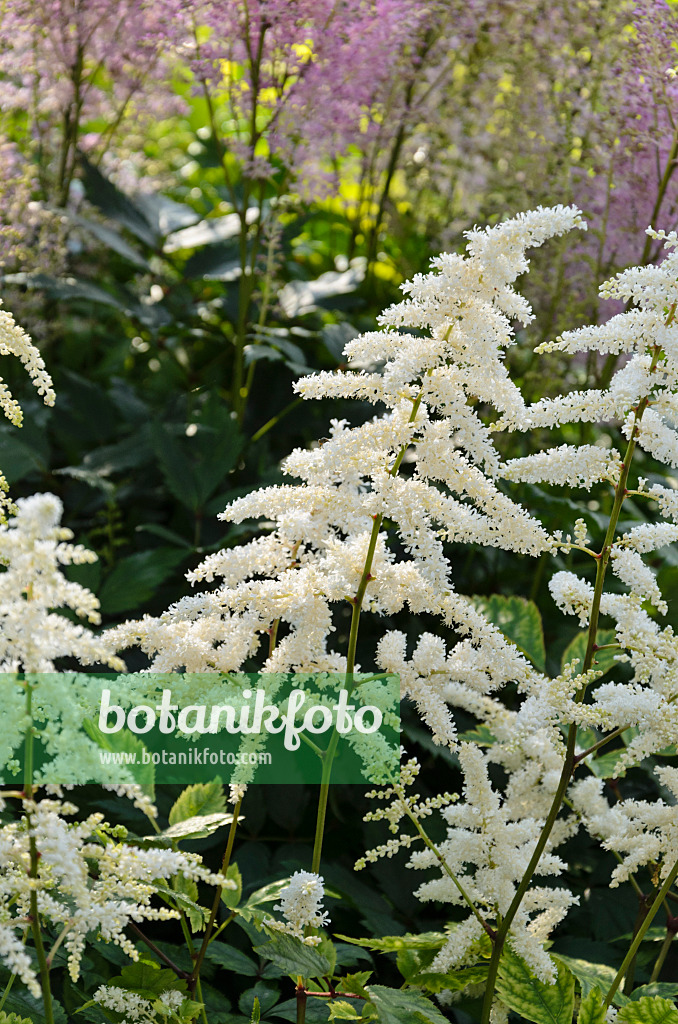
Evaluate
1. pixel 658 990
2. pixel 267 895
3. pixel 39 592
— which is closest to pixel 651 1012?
pixel 658 990

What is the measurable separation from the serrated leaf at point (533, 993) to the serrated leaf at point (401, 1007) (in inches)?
4.1

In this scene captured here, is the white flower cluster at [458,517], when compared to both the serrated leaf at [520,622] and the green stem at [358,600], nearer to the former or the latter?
the green stem at [358,600]

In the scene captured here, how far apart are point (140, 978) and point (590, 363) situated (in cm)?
153

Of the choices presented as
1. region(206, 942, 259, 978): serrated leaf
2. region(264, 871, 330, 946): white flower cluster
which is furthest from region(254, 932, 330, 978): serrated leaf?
region(206, 942, 259, 978): serrated leaf

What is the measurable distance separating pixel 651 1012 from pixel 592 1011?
2.5 inches

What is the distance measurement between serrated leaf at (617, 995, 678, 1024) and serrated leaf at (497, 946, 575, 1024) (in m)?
0.07

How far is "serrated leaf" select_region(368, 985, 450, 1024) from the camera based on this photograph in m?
1.00

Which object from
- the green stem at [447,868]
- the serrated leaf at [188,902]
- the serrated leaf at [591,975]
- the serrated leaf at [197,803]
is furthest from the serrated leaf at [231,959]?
the serrated leaf at [591,975]

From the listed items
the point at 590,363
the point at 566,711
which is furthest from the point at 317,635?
the point at 590,363

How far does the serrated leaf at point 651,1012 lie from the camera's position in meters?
1.03

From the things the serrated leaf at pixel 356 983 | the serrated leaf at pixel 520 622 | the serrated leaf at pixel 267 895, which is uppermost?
the serrated leaf at pixel 520 622

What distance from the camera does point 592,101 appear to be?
205 centimetres

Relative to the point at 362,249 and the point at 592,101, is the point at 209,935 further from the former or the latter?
the point at 362,249
